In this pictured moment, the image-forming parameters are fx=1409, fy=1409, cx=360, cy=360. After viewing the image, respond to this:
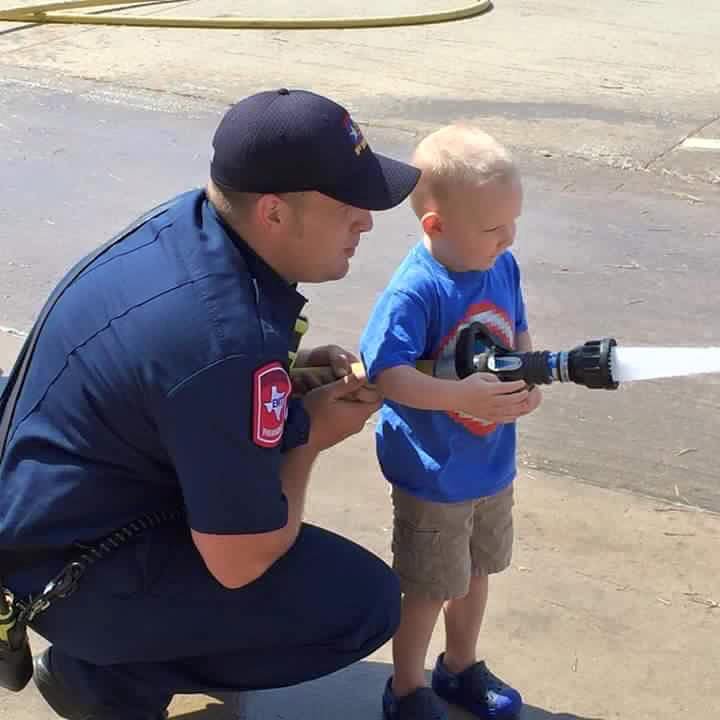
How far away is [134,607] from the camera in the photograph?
2760 mm

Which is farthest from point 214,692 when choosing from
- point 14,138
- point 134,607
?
point 14,138

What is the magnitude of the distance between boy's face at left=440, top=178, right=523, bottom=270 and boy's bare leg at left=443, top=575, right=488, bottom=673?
30.4 inches

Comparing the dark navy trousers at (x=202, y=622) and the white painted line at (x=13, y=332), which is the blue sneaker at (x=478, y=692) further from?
the white painted line at (x=13, y=332)

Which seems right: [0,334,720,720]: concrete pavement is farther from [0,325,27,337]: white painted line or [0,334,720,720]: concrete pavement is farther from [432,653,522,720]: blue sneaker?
[0,325,27,337]: white painted line

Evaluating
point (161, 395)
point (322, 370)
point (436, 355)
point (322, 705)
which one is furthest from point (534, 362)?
point (322, 705)

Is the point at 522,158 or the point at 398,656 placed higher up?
the point at 398,656

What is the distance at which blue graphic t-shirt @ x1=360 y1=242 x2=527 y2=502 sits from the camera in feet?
9.23

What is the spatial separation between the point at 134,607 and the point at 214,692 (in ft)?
1.26

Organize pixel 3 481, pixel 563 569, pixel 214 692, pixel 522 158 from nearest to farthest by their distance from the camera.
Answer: pixel 3 481 < pixel 214 692 < pixel 563 569 < pixel 522 158

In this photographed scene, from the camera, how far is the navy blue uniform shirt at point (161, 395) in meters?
2.47

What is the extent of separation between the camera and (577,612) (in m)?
3.54

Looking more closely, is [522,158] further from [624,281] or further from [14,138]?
[14,138]

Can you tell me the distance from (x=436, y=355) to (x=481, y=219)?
0.30 m

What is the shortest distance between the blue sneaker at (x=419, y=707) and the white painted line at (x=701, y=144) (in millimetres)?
4974
